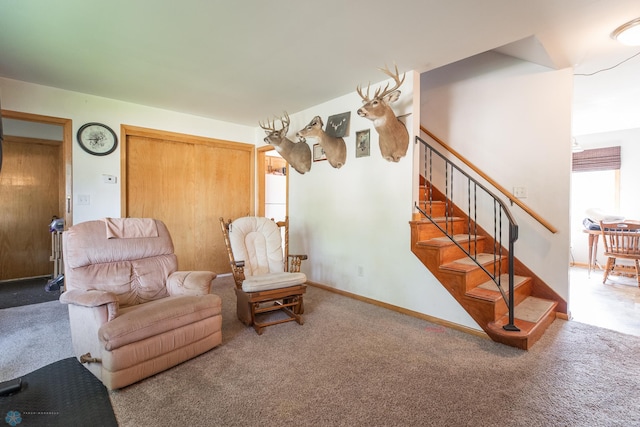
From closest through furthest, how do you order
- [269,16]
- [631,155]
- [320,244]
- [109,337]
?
[109,337] < [269,16] < [320,244] < [631,155]

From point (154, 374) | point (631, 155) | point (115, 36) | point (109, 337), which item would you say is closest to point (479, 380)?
point (154, 374)

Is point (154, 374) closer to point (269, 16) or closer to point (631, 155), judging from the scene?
point (269, 16)

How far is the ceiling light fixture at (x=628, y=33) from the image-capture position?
2186 millimetres

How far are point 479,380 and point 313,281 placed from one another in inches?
102

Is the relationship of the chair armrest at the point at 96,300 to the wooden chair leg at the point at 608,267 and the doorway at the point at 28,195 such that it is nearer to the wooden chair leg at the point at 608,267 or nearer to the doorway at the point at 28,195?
the doorway at the point at 28,195

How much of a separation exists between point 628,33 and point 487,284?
2.36 meters

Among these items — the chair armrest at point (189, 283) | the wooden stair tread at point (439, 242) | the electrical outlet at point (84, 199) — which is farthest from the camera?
the electrical outlet at point (84, 199)

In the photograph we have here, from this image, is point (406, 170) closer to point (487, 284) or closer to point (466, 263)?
point (466, 263)

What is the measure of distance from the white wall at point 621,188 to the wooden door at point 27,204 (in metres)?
9.26

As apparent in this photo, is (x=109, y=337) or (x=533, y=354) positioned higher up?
(x=109, y=337)

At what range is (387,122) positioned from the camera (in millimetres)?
2936

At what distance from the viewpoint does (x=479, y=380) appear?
187cm

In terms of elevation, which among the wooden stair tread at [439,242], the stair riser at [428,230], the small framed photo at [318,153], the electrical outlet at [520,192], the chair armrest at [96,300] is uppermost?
the small framed photo at [318,153]

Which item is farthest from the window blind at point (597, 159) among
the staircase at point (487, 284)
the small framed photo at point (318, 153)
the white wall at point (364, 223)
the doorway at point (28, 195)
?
the doorway at point (28, 195)
